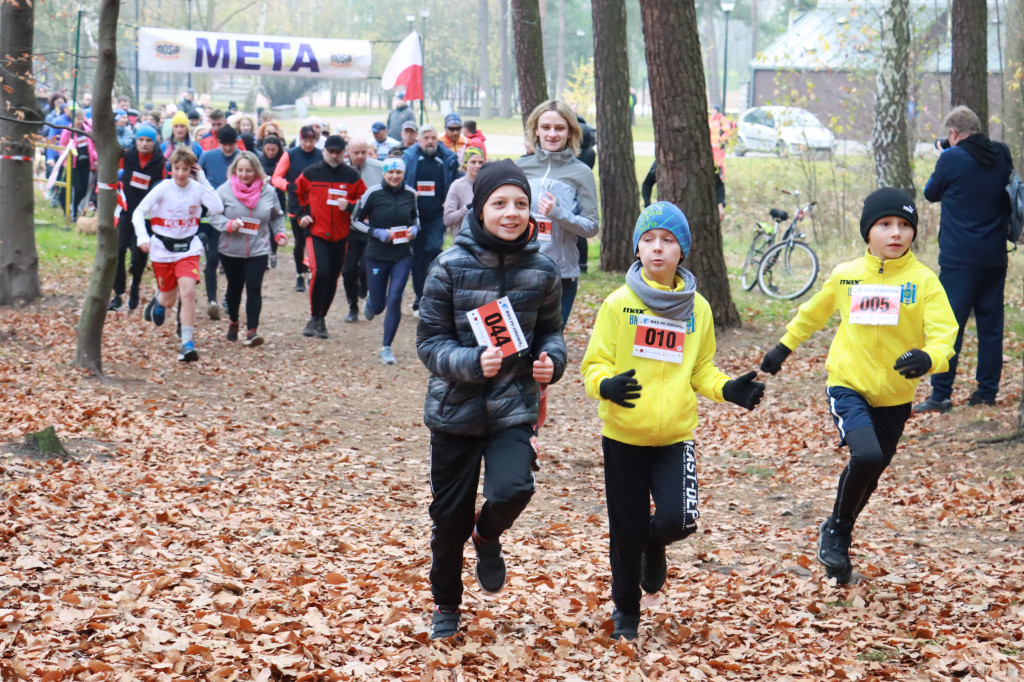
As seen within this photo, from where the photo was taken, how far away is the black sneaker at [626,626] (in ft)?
17.0

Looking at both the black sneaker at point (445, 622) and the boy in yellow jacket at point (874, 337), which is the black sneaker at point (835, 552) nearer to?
the boy in yellow jacket at point (874, 337)

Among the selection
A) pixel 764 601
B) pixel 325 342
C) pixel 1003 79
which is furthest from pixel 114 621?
pixel 1003 79

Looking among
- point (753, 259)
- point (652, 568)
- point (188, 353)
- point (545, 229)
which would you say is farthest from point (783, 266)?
point (652, 568)

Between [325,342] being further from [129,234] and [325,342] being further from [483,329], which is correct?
[483,329]

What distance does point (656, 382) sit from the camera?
16.2 feet

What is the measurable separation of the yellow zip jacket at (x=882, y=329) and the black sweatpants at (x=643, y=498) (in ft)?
3.97

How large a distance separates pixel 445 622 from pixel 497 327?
144cm

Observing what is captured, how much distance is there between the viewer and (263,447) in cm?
927

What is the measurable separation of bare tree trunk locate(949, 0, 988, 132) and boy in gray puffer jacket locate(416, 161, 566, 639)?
1171 cm

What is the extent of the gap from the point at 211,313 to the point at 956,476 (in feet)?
31.5

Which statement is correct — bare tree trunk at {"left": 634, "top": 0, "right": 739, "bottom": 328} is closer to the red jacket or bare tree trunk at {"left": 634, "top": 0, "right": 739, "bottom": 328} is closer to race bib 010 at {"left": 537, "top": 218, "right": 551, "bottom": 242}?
the red jacket

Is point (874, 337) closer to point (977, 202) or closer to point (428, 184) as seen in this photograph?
point (977, 202)

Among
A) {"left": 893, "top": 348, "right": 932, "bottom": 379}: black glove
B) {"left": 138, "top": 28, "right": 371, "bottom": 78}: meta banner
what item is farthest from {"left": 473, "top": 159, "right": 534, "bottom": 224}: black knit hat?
{"left": 138, "top": 28, "right": 371, "bottom": 78}: meta banner

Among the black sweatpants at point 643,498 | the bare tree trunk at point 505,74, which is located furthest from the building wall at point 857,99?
the bare tree trunk at point 505,74
